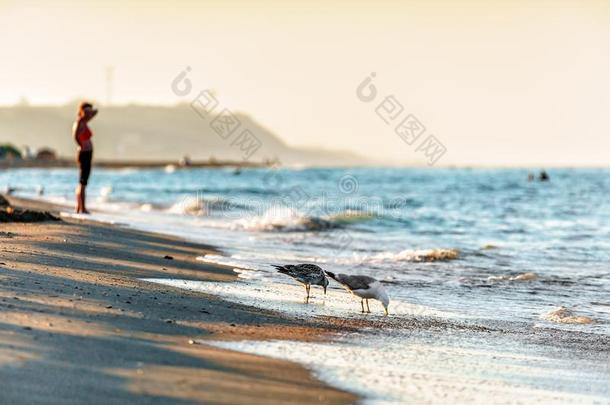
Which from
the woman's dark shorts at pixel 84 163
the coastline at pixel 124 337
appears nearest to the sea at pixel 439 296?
the coastline at pixel 124 337

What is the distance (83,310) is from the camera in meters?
8.09

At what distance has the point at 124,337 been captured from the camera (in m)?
7.25

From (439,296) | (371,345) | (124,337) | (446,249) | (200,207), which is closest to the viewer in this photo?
(124,337)

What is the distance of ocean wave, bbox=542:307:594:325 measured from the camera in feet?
36.0

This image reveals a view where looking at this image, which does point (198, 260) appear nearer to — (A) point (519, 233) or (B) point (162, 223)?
(B) point (162, 223)

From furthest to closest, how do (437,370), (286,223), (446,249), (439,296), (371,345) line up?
1. (286,223)
2. (446,249)
3. (439,296)
4. (371,345)
5. (437,370)

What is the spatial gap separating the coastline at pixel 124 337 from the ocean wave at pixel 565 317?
319cm

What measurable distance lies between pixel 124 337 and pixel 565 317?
601 centimetres

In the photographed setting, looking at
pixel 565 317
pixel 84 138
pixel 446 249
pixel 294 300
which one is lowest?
pixel 294 300

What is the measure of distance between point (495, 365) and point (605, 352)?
70.4 inches

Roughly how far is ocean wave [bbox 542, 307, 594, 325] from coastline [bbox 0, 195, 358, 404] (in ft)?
10.5

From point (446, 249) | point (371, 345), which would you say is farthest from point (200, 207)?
point (371, 345)

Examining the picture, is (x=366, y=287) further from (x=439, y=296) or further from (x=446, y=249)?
(x=446, y=249)

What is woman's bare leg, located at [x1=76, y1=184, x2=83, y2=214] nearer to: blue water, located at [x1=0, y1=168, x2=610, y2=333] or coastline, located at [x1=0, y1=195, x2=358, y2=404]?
blue water, located at [x1=0, y1=168, x2=610, y2=333]
